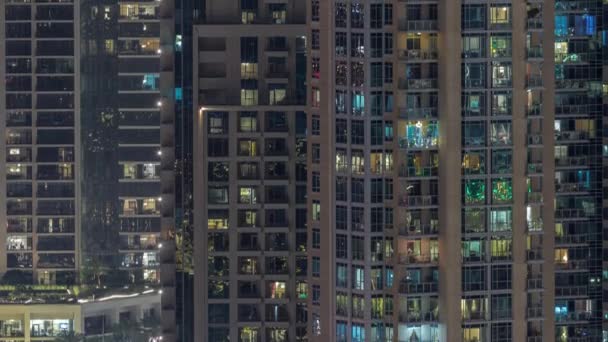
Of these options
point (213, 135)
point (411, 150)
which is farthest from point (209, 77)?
point (411, 150)

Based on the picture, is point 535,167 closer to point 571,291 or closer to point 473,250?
point 473,250

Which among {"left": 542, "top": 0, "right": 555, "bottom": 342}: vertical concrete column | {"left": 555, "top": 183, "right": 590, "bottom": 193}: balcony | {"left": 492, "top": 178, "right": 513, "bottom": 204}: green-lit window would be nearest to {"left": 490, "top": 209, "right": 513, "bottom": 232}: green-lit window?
{"left": 492, "top": 178, "right": 513, "bottom": 204}: green-lit window

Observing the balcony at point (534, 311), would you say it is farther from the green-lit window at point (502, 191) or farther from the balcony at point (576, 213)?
the balcony at point (576, 213)

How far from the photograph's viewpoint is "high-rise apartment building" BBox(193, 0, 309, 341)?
559ft

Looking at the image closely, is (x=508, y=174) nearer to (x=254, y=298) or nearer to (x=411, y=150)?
(x=411, y=150)

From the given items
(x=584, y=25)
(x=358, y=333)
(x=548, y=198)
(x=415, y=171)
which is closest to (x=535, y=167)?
(x=548, y=198)

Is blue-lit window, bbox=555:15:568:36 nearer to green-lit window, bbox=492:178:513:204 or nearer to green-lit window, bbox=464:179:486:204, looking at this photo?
green-lit window, bbox=492:178:513:204

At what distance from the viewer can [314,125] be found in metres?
145

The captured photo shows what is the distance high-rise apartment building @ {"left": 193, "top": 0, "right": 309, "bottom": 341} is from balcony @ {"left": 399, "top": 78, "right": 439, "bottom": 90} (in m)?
29.0

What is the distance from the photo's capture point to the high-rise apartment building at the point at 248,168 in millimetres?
170500

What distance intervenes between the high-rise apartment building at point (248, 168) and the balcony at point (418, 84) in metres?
29.0

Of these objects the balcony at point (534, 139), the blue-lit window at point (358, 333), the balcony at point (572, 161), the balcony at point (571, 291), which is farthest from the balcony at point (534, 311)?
the balcony at point (572, 161)

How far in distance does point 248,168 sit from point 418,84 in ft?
99.1

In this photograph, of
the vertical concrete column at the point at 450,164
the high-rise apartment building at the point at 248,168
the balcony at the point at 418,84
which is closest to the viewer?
the vertical concrete column at the point at 450,164
